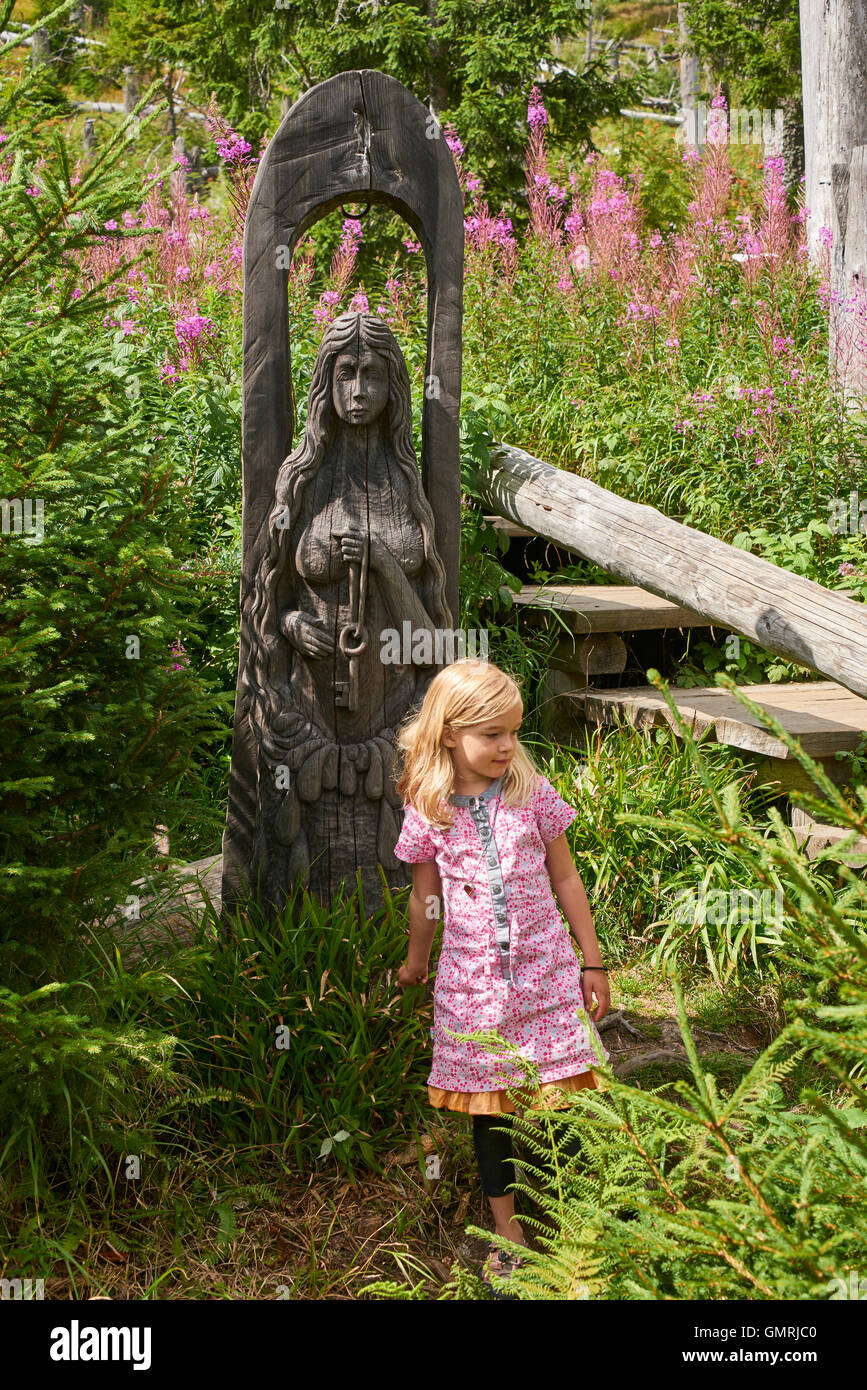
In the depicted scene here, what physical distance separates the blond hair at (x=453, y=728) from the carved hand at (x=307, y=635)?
0.67 meters

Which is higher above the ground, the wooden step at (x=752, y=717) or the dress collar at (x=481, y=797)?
the wooden step at (x=752, y=717)

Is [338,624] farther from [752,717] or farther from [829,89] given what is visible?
[829,89]

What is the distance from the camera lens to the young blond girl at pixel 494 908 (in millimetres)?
2570

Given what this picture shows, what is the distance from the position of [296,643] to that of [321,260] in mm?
7622

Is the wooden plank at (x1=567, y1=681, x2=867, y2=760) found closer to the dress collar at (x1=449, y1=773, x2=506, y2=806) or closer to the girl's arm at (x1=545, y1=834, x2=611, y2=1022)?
the girl's arm at (x1=545, y1=834, x2=611, y2=1022)

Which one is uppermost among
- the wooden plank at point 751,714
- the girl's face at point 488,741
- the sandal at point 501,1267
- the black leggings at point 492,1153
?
the wooden plank at point 751,714

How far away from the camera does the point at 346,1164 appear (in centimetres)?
289

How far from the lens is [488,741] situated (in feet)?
8.43

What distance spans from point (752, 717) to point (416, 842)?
2222mm

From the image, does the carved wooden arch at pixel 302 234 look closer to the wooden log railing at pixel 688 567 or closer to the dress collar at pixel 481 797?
the dress collar at pixel 481 797

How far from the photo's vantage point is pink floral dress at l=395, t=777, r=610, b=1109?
101 inches

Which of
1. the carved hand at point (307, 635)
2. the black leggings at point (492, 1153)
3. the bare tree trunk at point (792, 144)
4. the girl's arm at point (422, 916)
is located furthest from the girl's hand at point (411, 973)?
the bare tree trunk at point (792, 144)

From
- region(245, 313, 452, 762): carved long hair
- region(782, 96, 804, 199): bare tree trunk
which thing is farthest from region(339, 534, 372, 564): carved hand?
region(782, 96, 804, 199): bare tree trunk

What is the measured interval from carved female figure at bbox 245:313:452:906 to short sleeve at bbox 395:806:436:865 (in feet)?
2.05
